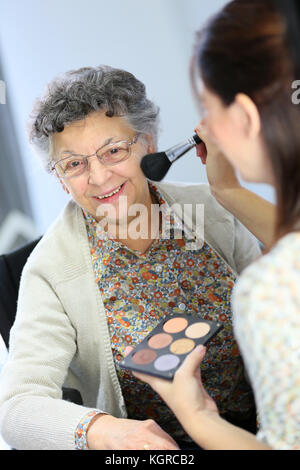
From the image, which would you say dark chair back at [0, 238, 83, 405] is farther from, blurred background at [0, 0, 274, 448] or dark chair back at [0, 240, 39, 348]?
blurred background at [0, 0, 274, 448]

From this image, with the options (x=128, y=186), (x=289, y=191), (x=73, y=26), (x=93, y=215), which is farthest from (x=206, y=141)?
(x=73, y=26)

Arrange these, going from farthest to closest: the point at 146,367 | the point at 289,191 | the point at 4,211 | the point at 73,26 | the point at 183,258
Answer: the point at 4,211 → the point at 73,26 → the point at 183,258 → the point at 146,367 → the point at 289,191

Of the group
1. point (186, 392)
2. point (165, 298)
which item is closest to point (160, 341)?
point (186, 392)

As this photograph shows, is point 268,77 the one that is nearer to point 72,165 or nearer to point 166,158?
point 166,158

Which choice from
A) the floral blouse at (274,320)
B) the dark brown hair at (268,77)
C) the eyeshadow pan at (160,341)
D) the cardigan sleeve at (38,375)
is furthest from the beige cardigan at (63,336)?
the dark brown hair at (268,77)

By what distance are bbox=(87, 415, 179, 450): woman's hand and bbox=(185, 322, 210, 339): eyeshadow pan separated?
7.7 inches

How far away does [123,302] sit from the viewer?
4.44ft

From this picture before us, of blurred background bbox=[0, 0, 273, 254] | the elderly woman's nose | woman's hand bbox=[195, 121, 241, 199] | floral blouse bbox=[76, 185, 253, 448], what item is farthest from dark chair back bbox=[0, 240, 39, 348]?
blurred background bbox=[0, 0, 273, 254]

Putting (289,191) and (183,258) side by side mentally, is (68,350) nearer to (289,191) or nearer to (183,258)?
(183,258)

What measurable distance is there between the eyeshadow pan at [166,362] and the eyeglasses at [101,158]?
0.54 m

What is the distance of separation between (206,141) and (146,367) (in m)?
0.56

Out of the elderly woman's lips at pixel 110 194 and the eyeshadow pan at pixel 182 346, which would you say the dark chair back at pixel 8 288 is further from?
the eyeshadow pan at pixel 182 346

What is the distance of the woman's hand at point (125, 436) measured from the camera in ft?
3.40

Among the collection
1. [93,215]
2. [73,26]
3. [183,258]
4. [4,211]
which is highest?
[73,26]
